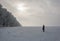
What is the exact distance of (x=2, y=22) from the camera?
18338 cm

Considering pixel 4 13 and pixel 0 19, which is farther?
pixel 4 13

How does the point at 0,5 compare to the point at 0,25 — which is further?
the point at 0,5

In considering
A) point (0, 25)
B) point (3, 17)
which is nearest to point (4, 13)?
point (3, 17)

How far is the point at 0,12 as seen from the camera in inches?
7338

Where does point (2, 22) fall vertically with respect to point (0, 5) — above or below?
below

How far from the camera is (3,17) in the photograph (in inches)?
7441

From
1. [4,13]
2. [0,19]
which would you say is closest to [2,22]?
[0,19]

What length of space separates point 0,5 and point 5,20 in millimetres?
17448

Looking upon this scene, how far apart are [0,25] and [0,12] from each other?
1776cm

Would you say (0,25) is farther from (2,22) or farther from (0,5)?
(0,5)

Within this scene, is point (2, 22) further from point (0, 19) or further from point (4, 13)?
point (4, 13)

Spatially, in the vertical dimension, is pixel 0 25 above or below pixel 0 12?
below

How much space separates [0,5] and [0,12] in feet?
29.2

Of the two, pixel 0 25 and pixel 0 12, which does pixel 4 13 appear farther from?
pixel 0 25
